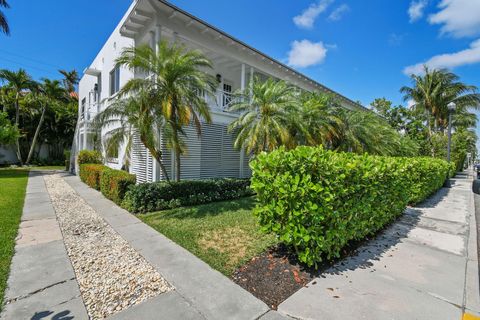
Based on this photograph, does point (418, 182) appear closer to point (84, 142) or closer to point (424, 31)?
point (424, 31)

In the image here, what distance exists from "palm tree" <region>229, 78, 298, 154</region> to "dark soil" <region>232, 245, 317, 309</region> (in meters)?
4.85

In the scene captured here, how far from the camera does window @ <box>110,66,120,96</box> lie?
503 inches

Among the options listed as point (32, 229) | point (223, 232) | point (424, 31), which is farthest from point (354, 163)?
point (424, 31)

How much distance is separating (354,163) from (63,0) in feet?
54.6

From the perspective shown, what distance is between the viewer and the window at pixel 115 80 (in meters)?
12.8

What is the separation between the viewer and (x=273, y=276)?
3.72 metres

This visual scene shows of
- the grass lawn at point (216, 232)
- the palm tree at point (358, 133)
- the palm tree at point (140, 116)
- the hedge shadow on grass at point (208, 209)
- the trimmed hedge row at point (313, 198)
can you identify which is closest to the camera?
the trimmed hedge row at point (313, 198)

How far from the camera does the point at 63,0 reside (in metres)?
12.6

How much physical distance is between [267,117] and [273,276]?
238 inches

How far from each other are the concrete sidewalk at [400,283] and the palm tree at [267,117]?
4.58 m

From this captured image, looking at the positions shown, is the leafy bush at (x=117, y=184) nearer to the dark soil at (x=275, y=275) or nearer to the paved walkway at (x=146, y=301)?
the paved walkway at (x=146, y=301)

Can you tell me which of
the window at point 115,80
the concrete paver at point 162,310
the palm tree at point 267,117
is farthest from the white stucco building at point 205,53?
the concrete paver at point 162,310

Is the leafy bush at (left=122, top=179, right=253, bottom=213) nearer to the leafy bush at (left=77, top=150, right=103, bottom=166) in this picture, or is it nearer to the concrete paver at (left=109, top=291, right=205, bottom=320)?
the concrete paver at (left=109, top=291, right=205, bottom=320)

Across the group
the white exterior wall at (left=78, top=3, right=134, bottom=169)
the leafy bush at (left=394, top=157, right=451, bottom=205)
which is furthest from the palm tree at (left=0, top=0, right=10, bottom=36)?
the leafy bush at (left=394, top=157, right=451, bottom=205)
